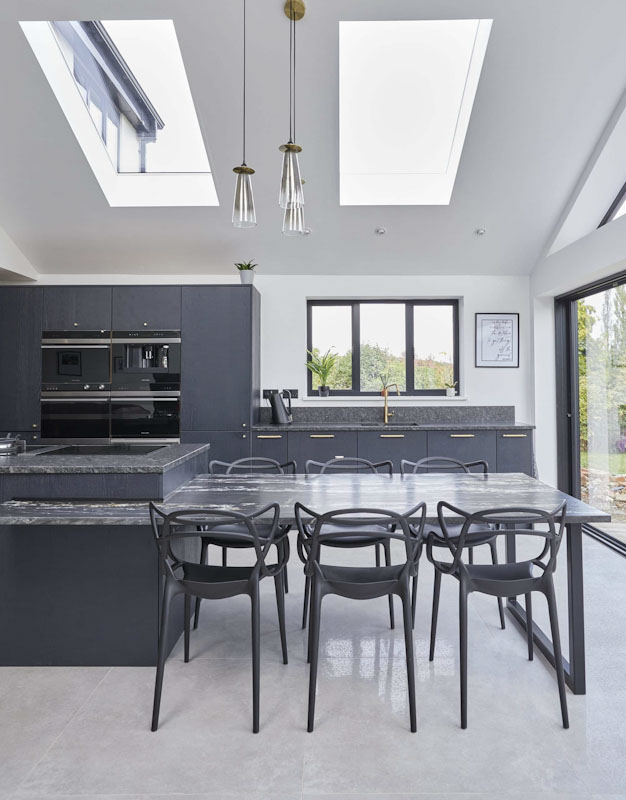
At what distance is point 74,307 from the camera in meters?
5.00

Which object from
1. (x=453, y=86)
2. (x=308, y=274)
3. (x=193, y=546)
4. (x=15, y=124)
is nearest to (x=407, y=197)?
(x=453, y=86)

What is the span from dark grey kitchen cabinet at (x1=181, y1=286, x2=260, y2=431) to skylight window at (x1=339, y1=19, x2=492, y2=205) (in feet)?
4.49

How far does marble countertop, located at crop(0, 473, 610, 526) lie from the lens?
233cm

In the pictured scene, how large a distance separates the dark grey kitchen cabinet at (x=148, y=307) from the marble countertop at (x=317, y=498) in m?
2.33

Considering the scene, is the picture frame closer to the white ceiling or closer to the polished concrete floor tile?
the white ceiling

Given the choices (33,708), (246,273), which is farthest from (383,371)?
(33,708)

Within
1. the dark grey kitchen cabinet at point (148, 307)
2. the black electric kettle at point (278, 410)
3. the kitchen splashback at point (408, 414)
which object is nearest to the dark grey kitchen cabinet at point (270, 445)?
the black electric kettle at point (278, 410)

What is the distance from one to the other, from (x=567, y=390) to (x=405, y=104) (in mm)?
2934

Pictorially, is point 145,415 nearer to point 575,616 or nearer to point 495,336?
point 495,336

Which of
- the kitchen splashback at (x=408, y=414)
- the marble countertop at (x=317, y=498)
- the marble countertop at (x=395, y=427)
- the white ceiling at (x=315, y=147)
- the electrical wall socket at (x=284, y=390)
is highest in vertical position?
the white ceiling at (x=315, y=147)

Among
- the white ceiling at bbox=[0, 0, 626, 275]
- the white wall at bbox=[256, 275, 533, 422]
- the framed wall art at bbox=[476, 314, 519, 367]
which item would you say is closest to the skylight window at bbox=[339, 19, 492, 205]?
the white ceiling at bbox=[0, 0, 626, 275]

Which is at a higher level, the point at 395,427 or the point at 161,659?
the point at 395,427

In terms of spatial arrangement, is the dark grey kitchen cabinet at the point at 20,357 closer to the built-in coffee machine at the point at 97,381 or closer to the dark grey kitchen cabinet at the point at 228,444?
the built-in coffee machine at the point at 97,381

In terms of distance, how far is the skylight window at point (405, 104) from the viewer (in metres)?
3.75
